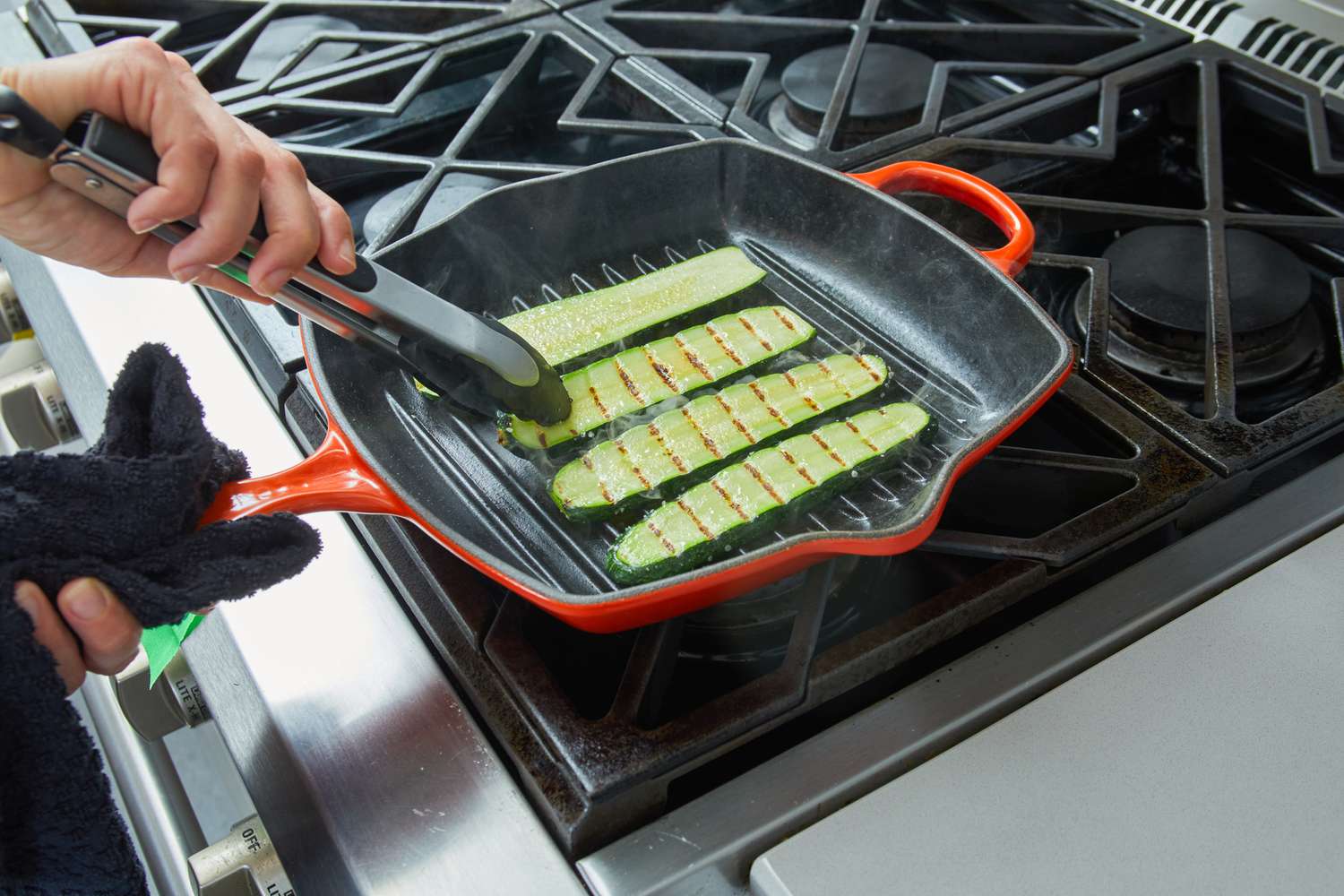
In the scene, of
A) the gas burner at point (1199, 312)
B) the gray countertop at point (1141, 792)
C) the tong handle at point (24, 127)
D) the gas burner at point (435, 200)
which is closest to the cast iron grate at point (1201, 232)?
the gas burner at point (1199, 312)

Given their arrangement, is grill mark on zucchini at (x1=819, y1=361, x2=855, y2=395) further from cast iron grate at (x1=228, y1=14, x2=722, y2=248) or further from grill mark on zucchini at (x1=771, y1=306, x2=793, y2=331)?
cast iron grate at (x1=228, y1=14, x2=722, y2=248)

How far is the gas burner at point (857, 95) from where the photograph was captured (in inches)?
57.4

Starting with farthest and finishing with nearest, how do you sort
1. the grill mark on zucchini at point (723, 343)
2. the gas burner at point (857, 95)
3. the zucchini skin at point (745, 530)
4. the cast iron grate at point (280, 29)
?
the cast iron grate at point (280, 29) → the gas burner at point (857, 95) → the grill mark on zucchini at point (723, 343) → the zucchini skin at point (745, 530)

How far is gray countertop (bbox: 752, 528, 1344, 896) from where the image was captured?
0.71m

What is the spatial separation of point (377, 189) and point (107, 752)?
825mm

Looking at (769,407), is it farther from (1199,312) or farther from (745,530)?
(1199,312)

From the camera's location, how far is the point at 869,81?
1513mm

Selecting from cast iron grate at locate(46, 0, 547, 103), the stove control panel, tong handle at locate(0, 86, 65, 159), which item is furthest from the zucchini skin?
cast iron grate at locate(46, 0, 547, 103)

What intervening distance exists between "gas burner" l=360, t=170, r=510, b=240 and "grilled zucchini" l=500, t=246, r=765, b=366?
236 millimetres

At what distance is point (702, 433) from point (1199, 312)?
22.8 inches

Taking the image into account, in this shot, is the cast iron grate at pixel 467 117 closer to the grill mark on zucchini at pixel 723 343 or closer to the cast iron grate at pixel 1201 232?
the grill mark on zucchini at pixel 723 343

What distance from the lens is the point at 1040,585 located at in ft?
2.96

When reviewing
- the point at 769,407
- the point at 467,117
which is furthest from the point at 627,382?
the point at 467,117

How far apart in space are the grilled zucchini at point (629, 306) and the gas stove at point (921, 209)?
0.22 meters
